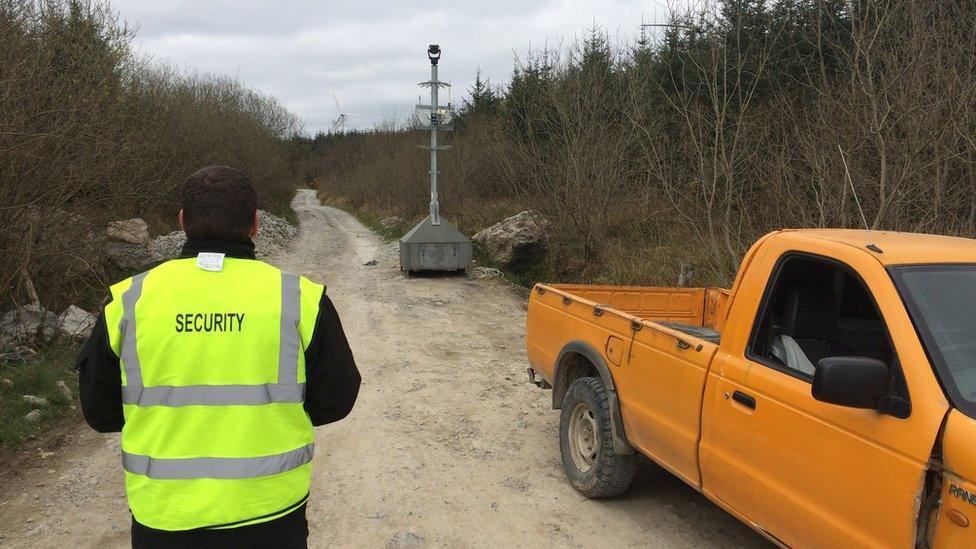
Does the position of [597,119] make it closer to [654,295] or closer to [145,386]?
[654,295]

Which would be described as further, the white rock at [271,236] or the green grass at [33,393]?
the white rock at [271,236]

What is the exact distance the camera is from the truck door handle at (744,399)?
3158 mm

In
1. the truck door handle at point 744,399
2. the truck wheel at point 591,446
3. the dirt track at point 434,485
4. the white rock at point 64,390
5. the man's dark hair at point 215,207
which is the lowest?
the dirt track at point 434,485

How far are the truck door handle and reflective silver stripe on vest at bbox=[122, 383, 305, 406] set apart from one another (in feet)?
7.56

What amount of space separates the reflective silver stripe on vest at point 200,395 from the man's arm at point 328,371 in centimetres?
16

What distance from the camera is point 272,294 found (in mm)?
1985

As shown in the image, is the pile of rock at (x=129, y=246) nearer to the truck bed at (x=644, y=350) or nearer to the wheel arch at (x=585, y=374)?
the truck bed at (x=644, y=350)

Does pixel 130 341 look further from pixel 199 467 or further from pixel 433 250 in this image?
pixel 433 250

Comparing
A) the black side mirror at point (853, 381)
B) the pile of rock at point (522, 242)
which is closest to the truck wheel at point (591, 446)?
the black side mirror at point (853, 381)

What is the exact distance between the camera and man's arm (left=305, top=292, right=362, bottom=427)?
6.79 feet

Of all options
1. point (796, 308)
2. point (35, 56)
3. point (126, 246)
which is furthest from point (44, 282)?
point (796, 308)

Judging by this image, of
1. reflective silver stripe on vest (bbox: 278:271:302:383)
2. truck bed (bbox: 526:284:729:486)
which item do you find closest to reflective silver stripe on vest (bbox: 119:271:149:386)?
→ reflective silver stripe on vest (bbox: 278:271:302:383)

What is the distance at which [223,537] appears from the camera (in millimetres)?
1960

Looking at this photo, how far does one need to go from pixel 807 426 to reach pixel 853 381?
1.64 ft
